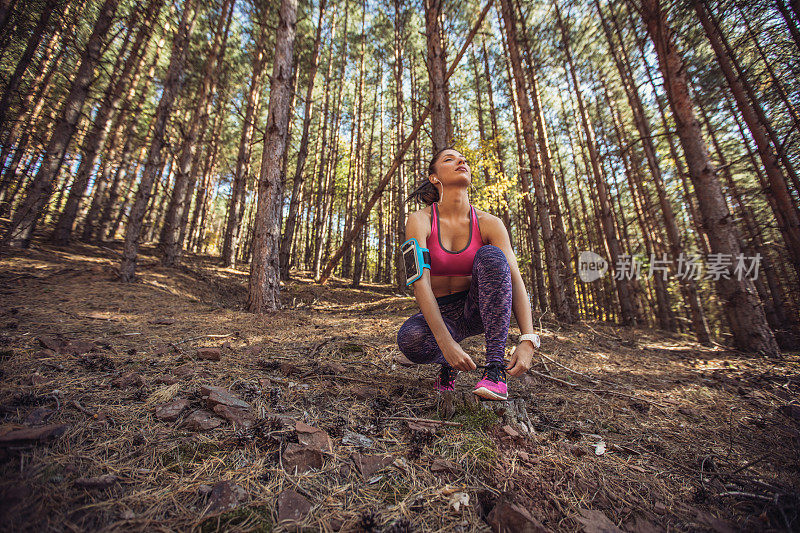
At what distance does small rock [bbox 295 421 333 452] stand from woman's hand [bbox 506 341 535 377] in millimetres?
1091

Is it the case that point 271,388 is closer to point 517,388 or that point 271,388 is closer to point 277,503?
point 277,503

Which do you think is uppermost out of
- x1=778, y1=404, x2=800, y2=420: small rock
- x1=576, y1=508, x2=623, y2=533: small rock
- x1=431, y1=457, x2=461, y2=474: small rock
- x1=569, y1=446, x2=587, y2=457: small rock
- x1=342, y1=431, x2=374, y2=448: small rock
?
x1=342, y1=431, x2=374, y2=448: small rock

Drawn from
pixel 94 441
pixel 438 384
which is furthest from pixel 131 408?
pixel 438 384

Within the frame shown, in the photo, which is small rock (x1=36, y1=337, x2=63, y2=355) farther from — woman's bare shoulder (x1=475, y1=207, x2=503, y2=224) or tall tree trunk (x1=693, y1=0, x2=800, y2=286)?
tall tree trunk (x1=693, y1=0, x2=800, y2=286)

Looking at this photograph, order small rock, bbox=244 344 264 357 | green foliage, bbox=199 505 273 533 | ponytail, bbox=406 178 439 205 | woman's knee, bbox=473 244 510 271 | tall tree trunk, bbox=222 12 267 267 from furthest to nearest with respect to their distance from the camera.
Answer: tall tree trunk, bbox=222 12 267 267 → small rock, bbox=244 344 264 357 → ponytail, bbox=406 178 439 205 → woman's knee, bbox=473 244 510 271 → green foliage, bbox=199 505 273 533

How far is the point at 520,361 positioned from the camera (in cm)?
182

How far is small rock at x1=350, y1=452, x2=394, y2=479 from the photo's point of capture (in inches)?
49.7

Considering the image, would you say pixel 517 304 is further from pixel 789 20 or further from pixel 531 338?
pixel 789 20

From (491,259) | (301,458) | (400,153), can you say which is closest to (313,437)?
(301,458)

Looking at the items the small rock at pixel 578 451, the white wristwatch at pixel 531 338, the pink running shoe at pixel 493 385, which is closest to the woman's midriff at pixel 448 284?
the white wristwatch at pixel 531 338

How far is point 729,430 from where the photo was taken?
2.09m

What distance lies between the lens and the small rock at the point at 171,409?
146cm

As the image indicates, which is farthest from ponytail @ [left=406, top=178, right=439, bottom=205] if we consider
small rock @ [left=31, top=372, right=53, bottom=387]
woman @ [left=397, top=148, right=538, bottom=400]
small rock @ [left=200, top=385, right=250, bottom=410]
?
small rock @ [left=31, top=372, right=53, bottom=387]

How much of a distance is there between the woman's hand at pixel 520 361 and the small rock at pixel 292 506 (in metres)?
1.26
